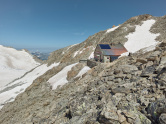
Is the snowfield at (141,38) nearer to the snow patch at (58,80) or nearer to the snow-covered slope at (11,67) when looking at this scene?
the snow patch at (58,80)

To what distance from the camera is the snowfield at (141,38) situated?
38.2 m

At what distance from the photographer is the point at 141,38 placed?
141 ft

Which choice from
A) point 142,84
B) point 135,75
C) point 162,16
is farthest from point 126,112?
point 162,16

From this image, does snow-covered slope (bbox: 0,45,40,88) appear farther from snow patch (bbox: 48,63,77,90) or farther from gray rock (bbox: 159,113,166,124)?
gray rock (bbox: 159,113,166,124)

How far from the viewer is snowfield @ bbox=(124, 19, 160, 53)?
38188 millimetres

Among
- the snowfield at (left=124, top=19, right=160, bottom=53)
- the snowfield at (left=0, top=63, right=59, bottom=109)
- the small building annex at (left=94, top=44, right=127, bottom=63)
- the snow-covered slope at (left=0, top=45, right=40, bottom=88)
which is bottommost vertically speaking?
the snowfield at (left=0, top=63, right=59, bottom=109)

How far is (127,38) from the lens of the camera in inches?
1812

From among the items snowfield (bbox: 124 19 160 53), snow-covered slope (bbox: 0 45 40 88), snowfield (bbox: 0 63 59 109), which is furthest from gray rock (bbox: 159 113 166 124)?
snow-covered slope (bbox: 0 45 40 88)

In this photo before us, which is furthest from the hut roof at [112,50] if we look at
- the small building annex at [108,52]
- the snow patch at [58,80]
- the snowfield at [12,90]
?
the snowfield at [12,90]

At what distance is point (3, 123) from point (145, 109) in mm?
19488

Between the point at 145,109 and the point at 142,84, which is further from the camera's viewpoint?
the point at 142,84

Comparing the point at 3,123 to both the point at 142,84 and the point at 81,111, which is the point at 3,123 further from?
the point at 142,84

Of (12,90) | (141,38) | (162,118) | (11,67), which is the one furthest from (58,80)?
(11,67)

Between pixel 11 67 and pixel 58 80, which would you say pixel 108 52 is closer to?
pixel 58 80
